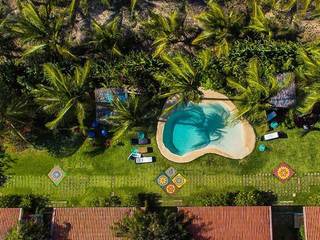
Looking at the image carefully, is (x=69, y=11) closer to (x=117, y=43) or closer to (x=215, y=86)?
(x=117, y=43)

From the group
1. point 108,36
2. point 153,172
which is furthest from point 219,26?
point 153,172

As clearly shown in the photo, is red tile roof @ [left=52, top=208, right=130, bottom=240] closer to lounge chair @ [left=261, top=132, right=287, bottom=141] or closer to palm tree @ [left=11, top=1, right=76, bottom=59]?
palm tree @ [left=11, top=1, right=76, bottom=59]

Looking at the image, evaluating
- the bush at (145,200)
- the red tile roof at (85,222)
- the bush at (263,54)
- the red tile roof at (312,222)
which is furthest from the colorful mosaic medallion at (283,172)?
the red tile roof at (85,222)

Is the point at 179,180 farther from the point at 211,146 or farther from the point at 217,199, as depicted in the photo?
the point at 211,146

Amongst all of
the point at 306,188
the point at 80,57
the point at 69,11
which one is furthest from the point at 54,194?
the point at 306,188

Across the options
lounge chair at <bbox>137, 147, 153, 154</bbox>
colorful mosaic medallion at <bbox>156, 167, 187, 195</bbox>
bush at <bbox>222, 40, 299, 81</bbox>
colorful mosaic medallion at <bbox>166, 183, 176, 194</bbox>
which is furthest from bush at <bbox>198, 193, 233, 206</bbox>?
bush at <bbox>222, 40, 299, 81</bbox>

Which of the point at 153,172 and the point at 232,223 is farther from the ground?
the point at 153,172
